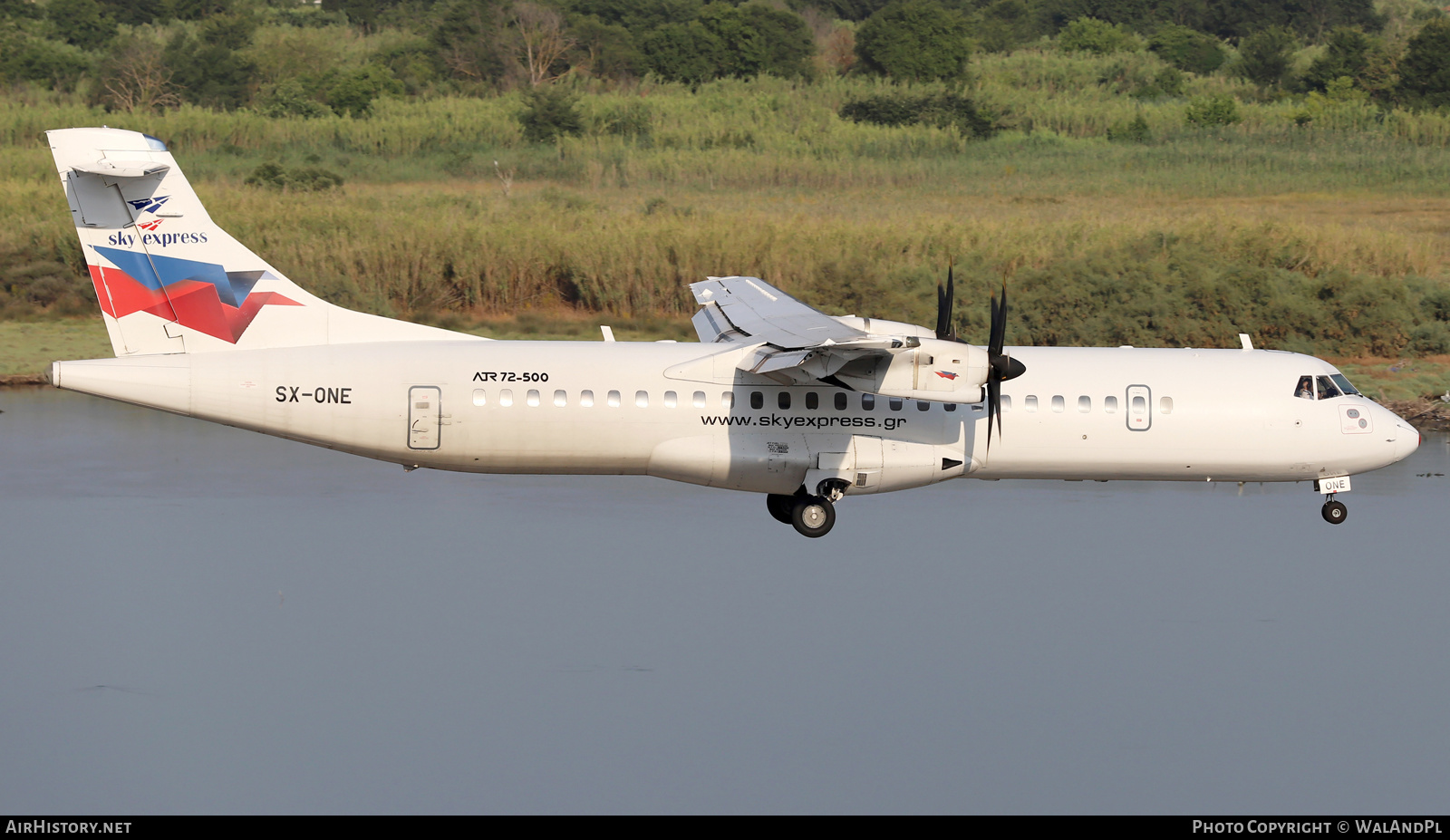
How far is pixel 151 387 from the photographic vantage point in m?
21.8

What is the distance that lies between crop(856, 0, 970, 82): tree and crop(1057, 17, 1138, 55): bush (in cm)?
1276

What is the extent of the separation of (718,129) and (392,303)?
94.4ft

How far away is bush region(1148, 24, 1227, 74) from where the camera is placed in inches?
3440

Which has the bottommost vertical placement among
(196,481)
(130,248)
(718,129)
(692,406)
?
(196,481)

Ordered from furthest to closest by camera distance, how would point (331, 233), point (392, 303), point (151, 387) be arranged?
point (331, 233) < point (392, 303) < point (151, 387)

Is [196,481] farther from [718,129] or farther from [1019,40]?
[1019,40]

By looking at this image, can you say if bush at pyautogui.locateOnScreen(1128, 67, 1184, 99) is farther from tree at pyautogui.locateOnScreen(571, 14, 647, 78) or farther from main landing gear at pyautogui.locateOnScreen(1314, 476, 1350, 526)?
main landing gear at pyautogui.locateOnScreen(1314, 476, 1350, 526)

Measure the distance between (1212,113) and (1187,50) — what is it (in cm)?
2068

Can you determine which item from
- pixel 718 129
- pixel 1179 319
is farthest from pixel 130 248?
pixel 718 129

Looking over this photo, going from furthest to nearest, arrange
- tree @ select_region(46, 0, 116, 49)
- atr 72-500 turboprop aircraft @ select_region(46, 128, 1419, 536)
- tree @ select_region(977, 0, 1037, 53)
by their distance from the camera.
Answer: tree @ select_region(977, 0, 1037, 53), tree @ select_region(46, 0, 116, 49), atr 72-500 turboprop aircraft @ select_region(46, 128, 1419, 536)

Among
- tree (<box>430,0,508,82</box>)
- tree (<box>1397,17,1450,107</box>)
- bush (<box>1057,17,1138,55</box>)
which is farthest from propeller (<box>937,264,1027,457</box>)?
bush (<box>1057,17,1138,55</box>)

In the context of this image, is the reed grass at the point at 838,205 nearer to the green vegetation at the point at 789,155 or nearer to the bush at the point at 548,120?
the green vegetation at the point at 789,155

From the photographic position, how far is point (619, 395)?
2267cm

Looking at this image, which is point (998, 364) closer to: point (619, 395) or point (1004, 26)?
point (619, 395)
